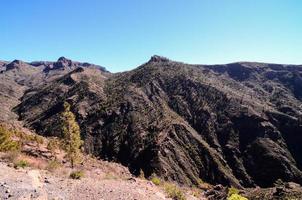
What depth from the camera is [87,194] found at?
1727 cm

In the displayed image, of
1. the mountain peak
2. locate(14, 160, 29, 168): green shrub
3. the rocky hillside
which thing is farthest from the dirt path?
the mountain peak

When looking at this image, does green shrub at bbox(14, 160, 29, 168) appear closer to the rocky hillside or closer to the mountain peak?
the rocky hillside

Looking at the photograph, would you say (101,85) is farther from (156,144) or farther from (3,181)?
(3,181)

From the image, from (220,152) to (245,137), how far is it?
10.9m

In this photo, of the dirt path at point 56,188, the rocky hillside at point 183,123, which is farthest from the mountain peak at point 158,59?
the dirt path at point 56,188

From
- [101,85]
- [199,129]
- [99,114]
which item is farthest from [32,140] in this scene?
[101,85]

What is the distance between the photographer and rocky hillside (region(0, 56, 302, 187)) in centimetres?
8638

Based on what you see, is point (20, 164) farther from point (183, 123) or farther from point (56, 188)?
point (183, 123)

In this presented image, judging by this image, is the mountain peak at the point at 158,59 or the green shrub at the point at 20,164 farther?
the mountain peak at the point at 158,59

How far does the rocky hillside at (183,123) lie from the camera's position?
8638 cm

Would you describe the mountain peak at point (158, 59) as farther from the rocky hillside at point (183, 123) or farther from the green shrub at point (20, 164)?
the green shrub at point (20, 164)

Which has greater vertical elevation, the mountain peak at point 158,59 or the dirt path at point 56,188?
the mountain peak at point 158,59

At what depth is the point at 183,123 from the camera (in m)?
99.0

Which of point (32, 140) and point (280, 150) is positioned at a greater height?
point (32, 140)
